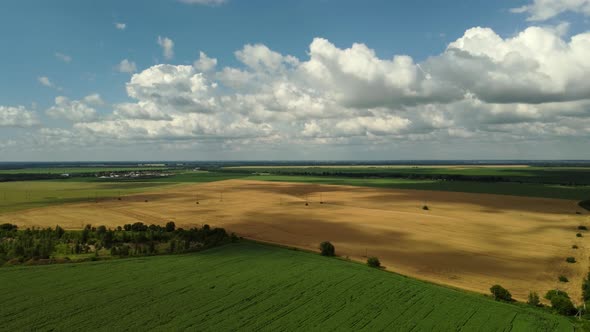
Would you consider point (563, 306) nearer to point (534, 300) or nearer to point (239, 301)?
point (534, 300)

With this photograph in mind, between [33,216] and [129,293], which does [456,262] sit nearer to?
[129,293]

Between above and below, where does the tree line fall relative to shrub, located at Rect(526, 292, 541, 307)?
above

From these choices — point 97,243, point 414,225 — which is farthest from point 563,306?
point 97,243

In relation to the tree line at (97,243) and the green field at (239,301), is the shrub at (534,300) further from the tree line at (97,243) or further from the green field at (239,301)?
the tree line at (97,243)

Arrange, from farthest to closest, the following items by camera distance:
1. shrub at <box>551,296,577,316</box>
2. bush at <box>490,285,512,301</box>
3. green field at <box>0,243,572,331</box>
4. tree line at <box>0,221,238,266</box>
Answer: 1. tree line at <box>0,221,238,266</box>
2. bush at <box>490,285,512,301</box>
3. shrub at <box>551,296,577,316</box>
4. green field at <box>0,243,572,331</box>

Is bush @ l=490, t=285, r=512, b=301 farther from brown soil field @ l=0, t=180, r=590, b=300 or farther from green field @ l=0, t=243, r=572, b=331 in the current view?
brown soil field @ l=0, t=180, r=590, b=300

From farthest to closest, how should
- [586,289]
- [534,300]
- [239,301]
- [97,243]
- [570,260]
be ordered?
1. [97,243]
2. [570,260]
3. [586,289]
4. [534,300]
5. [239,301]

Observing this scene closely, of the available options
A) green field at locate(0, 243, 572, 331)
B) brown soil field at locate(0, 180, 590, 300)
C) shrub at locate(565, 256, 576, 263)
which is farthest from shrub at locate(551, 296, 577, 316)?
shrub at locate(565, 256, 576, 263)
